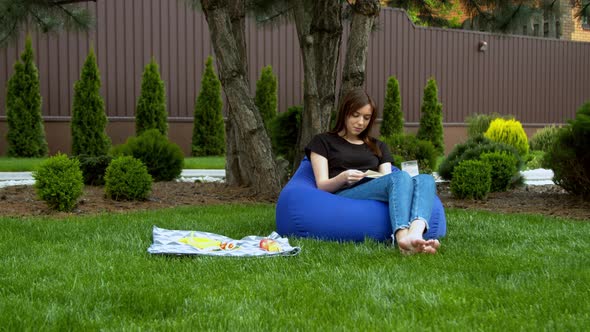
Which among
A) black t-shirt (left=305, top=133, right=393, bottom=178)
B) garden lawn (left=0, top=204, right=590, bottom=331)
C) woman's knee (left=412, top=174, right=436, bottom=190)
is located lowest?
garden lawn (left=0, top=204, right=590, bottom=331)

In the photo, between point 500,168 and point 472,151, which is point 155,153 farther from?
point 500,168

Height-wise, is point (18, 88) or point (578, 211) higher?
point (18, 88)

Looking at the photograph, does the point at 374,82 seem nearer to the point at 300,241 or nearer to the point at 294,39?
the point at 294,39

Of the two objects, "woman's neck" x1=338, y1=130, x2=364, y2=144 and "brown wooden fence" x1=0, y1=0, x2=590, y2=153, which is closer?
"woman's neck" x1=338, y1=130, x2=364, y2=144

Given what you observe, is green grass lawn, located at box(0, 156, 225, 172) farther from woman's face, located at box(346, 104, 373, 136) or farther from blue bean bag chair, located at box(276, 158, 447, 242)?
woman's face, located at box(346, 104, 373, 136)

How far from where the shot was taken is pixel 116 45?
51.1 feet

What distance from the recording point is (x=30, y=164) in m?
12.4

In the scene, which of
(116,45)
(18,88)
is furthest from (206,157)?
(18,88)

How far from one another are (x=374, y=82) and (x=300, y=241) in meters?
14.5

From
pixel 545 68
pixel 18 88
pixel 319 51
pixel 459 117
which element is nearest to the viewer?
pixel 319 51

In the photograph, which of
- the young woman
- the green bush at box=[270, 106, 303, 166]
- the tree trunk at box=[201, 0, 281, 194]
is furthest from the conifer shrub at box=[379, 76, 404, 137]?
the young woman

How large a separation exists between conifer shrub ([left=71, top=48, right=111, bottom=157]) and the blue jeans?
10.4m

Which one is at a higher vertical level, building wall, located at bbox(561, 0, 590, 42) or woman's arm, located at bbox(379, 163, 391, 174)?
building wall, located at bbox(561, 0, 590, 42)

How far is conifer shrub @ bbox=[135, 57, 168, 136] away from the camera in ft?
50.2
